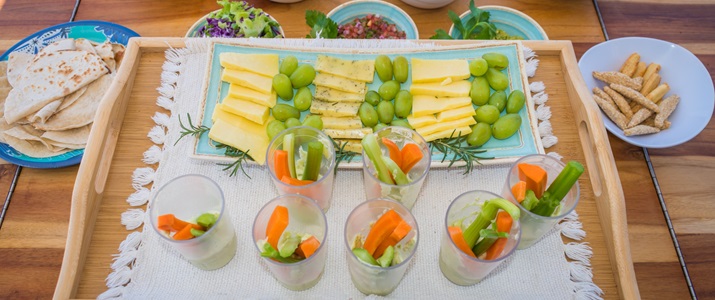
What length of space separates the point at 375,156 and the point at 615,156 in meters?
Result: 1.06

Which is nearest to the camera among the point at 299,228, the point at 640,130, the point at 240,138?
the point at 299,228

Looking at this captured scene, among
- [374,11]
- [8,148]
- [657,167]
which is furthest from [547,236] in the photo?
[8,148]

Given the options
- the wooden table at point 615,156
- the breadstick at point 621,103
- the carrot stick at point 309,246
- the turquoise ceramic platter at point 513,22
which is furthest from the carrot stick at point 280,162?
the breadstick at point 621,103

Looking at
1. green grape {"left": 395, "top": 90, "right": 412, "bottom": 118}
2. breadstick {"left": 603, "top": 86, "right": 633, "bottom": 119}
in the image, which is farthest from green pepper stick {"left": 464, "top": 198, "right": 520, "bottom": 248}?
breadstick {"left": 603, "top": 86, "right": 633, "bottom": 119}

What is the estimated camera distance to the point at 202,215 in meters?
1.17

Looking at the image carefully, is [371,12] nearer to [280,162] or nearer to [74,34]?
[280,162]

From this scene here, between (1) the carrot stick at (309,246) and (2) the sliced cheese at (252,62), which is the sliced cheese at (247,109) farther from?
(1) the carrot stick at (309,246)

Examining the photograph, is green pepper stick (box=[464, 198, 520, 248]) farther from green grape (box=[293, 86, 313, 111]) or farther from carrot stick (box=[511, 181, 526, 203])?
green grape (box=[293, 86, 313, 111])

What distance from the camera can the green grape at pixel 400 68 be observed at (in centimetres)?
156

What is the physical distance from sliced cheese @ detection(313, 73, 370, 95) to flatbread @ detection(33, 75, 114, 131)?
870 mm

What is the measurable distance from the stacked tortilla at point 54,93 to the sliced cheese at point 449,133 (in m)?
1.22

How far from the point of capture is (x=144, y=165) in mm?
1496

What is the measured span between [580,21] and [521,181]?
4.00 feet

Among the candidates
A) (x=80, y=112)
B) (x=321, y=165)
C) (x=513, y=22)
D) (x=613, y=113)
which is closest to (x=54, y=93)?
(x=80, y=112)
